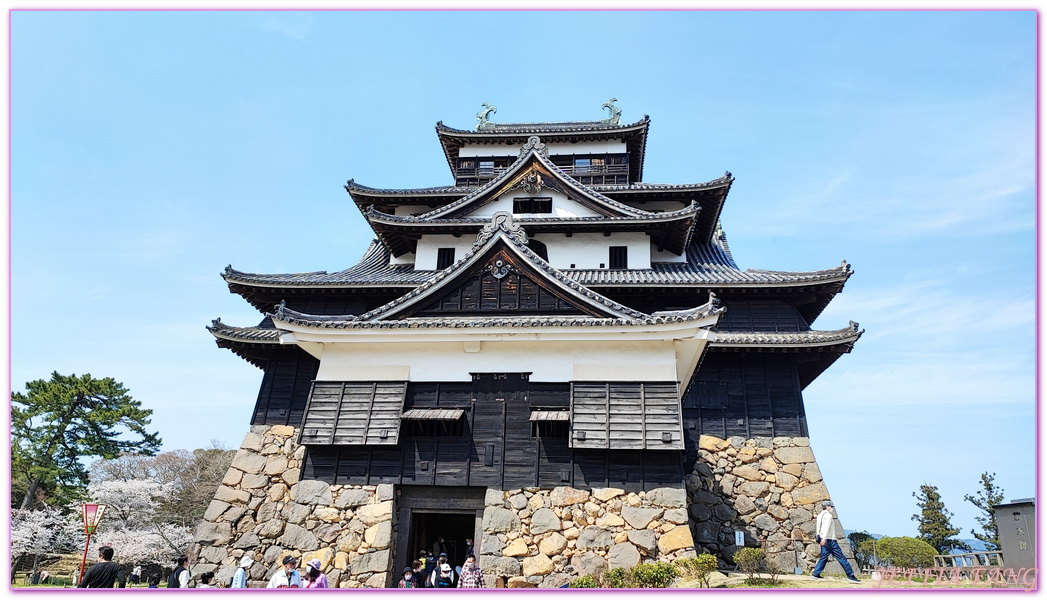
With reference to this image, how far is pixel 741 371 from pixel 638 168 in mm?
15026

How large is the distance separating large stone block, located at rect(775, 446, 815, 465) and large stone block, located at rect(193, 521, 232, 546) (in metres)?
14.2

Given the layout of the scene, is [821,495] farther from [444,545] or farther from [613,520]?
[444,545]

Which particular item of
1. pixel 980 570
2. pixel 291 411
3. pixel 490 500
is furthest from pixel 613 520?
pixel 291 411

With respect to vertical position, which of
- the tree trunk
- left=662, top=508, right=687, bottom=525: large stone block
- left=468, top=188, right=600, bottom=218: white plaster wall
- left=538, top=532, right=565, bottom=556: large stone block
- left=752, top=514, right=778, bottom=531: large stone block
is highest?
left=468, top=188, right=600, bottom=218: white plaster wall

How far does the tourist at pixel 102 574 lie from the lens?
27.7 feet

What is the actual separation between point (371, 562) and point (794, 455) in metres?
11.5

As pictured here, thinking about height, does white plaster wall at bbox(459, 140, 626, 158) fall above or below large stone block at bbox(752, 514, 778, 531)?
above

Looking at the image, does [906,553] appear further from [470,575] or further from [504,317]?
[504,317]

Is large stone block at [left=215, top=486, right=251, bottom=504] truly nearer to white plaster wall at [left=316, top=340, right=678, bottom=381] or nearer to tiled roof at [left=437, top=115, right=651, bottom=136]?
white plaster wall at [left=316, top=340, right=678, bottom=381]

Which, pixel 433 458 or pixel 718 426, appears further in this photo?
pixel 718 426

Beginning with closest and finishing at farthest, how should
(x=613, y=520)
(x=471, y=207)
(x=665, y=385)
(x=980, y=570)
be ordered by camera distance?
1. (x=980, y=570)
2. (x=613, y=520)
3. (x=665, y=385)
4. (x=471, y=207)

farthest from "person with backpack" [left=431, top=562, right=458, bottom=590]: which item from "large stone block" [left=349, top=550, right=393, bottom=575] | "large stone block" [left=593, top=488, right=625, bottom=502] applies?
"large stone block" [left=593, top=488, right=625, bottom=502]

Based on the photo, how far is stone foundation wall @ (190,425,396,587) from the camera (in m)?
11.7

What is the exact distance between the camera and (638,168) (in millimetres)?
29891
